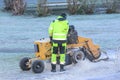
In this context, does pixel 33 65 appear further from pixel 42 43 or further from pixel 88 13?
pixel 88 13

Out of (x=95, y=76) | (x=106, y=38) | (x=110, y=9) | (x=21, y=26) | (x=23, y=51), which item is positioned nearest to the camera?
(x=95, y=76)

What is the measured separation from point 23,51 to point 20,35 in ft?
13.7

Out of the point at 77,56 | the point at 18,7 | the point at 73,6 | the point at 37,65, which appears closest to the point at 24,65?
the point at 37,65

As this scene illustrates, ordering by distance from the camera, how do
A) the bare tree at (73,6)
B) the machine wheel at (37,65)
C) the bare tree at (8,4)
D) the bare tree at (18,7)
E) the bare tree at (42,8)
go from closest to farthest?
1. the machine wheel at (37,65)
2. the bare tree at (42,8)
3. the bare tree at (73,6)
4. the bare tree at (18,7)
5. the bare tree at (8,4)

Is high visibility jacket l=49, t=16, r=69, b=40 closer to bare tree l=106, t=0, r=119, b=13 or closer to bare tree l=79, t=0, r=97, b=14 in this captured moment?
bare tree l=106, t=0, r=119, b=13

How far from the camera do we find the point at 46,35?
Answer: 1977 cm

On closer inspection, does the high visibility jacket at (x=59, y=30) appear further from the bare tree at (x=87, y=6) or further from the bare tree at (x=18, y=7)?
the bare tree at (x=18, y=7)

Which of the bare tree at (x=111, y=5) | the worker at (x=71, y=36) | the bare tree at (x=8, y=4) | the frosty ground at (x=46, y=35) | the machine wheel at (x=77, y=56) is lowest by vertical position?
the bare tree at (x=8, y=4)

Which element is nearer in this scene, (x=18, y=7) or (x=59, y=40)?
(x=59, y=40)

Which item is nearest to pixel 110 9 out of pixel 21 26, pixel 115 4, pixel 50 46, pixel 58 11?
pixel 115 4

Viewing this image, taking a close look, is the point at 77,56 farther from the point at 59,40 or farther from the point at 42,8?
the point at 42,8

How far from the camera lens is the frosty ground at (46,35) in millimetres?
12078

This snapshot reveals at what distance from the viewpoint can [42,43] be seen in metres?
13.0

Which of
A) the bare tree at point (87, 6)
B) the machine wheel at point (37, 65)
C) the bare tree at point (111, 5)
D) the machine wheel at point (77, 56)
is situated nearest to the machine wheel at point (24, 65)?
the machine wheel at point (37, 65)
